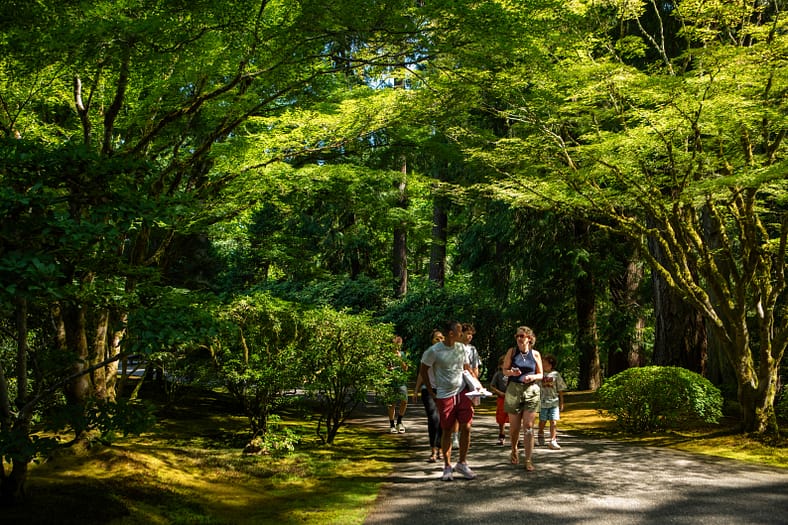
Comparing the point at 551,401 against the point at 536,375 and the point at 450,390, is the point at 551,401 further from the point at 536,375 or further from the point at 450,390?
the point at 450,390

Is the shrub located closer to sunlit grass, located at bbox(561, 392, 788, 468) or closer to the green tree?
sunlit grass, located at bbox(561, 392, 788, 468)

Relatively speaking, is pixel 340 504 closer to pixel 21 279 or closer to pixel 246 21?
pixel 21 279

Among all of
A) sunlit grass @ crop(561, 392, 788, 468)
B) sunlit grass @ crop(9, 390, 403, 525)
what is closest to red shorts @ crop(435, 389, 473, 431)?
sunlit grass @ crop(9, 390, 403, 525)

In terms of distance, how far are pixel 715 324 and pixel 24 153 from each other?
36.5 ft

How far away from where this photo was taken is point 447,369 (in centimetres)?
752

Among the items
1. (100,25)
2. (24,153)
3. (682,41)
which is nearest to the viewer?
(24,153)

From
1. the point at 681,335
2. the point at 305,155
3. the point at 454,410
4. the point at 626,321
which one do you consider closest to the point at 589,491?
the point at 454,410

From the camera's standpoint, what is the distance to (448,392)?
752 centimetres

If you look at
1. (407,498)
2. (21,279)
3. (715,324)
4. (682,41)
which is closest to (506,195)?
(715,324)

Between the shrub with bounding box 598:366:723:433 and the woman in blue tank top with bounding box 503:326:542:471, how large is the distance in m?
4.28

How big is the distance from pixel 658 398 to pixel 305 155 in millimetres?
7864

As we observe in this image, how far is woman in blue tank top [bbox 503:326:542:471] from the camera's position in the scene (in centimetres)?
810

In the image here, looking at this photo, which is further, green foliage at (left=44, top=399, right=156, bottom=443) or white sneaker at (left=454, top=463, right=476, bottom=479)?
white sneaker at (left=454, top=463, right=476, bottom=479)

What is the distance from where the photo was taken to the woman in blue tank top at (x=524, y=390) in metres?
8.10
